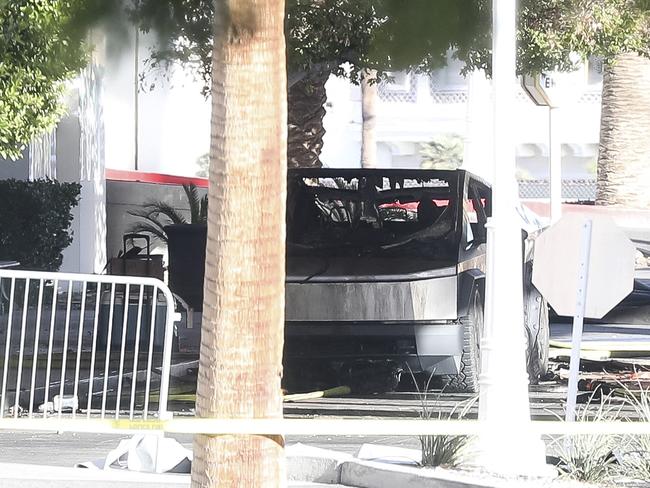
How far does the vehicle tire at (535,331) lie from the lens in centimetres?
1185

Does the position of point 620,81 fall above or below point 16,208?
above

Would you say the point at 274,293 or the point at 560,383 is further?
the point at 560,383

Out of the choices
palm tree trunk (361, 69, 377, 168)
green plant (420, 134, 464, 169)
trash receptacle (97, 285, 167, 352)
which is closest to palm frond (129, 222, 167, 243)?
trash receptacle (97, 285, 167, 352)

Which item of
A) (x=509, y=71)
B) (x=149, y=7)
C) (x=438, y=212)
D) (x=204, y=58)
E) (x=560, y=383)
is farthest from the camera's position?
(x=204, y=58)

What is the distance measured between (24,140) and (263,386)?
317 inches

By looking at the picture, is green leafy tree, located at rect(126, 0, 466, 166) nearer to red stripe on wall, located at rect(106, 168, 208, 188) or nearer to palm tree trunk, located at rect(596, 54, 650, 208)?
red stripe on wall, located at rect(106, 168, 208, 188)

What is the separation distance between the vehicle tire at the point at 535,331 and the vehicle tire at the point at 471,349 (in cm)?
95

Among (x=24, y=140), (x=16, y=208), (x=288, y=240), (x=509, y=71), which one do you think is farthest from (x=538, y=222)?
(x=16, y=208)

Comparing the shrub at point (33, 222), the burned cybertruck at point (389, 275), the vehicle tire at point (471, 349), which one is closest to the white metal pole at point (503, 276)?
the burned cybertruck at point (389, 275)

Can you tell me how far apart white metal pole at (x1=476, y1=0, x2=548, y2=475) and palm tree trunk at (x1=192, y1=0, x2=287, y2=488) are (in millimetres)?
2467

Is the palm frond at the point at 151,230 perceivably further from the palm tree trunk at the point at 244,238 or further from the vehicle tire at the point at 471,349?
the palm tree trunk at the point at 244,238

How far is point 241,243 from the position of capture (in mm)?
4820

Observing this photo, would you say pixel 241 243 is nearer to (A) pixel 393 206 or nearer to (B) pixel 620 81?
(A) pixel 393 206

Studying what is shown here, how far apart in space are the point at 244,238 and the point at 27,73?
270 inches
